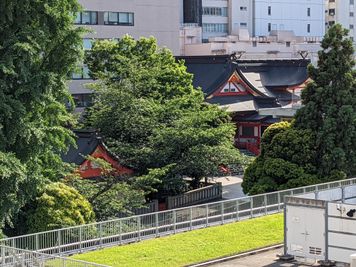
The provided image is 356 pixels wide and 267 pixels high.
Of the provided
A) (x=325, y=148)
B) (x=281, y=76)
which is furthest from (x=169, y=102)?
(x=281, y=76)

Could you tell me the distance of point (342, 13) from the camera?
4776 inches

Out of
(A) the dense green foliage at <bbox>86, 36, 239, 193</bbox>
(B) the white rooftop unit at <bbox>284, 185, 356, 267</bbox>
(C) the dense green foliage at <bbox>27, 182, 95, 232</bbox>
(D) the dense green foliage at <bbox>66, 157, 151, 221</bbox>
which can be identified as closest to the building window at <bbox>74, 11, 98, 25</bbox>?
(A) the dense green foliage at <bbox>86, 36, 239, 193</bbox>

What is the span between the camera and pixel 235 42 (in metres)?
96.2

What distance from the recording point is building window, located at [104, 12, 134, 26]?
217ft

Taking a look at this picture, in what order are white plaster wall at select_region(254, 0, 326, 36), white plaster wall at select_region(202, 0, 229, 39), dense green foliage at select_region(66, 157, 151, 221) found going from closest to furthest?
dense green foliage at select_region(66, 157, 151, 221) → white plaster wall at select_region(202, 0, 229, 39) → white plaster wall at select_region(254, 0, 326, 36)

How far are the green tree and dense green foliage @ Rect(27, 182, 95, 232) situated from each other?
13.1 metres

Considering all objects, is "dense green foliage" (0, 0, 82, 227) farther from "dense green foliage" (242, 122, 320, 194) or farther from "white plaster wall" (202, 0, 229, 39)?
"white plaster wall" (202, 0, 229, 39)

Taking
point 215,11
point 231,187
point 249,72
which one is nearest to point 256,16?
point 215,11

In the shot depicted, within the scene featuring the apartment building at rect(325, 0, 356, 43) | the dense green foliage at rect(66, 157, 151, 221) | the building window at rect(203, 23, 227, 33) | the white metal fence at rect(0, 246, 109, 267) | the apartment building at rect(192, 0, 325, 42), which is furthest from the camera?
the apartment building at rect(325, 0, 356, 43)

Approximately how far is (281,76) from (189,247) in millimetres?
43286

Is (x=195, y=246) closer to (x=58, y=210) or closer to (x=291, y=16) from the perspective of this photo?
(x=58, y=210)

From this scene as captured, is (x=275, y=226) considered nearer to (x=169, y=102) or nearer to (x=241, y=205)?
(x=241, y=205)

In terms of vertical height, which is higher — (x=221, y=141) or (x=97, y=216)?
(x=221, y=141)

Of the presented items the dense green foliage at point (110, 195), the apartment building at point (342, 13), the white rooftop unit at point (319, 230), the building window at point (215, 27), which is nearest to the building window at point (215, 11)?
the building window at point (215, 27)
